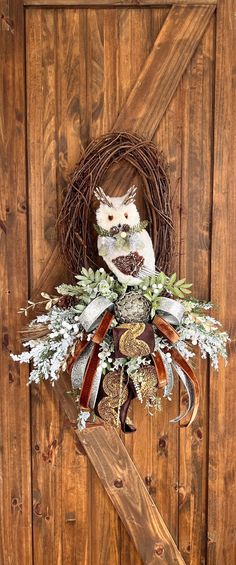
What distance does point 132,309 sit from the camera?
4.27ft

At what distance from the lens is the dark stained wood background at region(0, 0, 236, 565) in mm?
1501

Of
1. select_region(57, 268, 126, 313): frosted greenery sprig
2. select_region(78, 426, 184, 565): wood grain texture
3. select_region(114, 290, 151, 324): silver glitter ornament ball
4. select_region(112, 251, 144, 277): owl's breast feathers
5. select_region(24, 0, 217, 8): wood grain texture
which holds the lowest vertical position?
select_region(78, 426, 184, 565): wood grain texture

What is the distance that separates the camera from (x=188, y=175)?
1548 millimetres

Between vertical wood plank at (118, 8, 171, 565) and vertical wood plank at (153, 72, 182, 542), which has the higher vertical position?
vertical wood plank at (118, 8, 171, 565)

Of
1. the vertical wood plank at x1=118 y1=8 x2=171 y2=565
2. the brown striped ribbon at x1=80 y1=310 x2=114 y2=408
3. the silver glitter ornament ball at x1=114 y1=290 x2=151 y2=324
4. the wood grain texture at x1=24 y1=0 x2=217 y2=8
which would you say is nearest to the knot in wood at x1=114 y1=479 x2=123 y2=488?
the brown striped ribbon at x1=80 y1=310 x2=114 y2=408

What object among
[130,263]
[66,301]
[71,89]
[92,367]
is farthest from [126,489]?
[71,89]

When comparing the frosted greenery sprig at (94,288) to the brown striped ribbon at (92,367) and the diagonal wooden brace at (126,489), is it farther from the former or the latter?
the diagonal wooden brace at (126,489)

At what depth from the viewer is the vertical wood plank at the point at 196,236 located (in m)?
1.53

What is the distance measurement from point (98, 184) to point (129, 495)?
99cm

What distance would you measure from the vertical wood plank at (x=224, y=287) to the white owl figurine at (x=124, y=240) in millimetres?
315

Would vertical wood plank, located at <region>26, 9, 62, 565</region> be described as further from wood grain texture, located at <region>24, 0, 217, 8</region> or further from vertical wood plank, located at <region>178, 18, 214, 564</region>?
vertical wood plank, located at <region>178, 18, 214, 564</region>

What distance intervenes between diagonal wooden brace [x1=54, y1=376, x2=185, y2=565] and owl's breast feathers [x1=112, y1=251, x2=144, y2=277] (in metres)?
0.44

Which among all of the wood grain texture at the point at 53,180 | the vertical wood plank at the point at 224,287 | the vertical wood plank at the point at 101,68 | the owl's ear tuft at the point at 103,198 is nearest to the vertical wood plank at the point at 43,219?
the wood grain texture at the point at 53,180

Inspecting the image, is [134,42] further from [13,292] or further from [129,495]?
[129,495]
